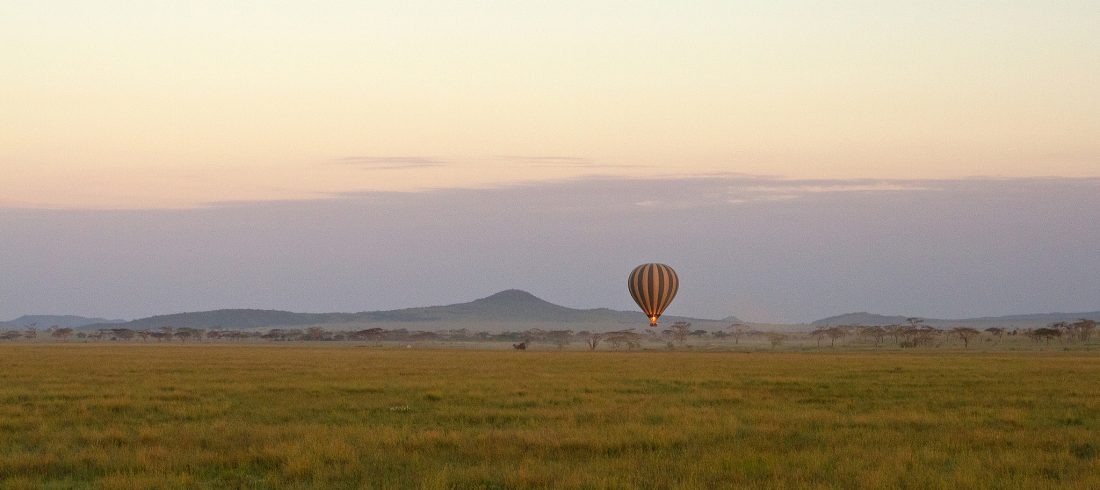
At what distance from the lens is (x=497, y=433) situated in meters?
17.7

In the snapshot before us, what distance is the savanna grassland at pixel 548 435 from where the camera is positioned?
13305 mm

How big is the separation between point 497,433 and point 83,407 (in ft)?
32.9

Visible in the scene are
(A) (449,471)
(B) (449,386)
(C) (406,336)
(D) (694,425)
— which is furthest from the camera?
(C) (406,336)

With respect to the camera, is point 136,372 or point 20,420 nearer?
point 20,420

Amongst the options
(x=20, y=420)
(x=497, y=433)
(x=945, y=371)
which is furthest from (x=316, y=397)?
(x=945, y=371)

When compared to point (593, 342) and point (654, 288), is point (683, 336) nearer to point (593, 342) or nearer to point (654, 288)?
point (593, 342)

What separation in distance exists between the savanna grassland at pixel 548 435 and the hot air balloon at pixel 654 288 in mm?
34321

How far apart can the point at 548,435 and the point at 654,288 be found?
48947mm

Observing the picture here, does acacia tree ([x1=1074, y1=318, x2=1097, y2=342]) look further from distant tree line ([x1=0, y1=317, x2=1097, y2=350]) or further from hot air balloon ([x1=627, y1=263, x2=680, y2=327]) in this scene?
→ hot air balloon ([x1=627, y1=263, x2=680, y2=327])

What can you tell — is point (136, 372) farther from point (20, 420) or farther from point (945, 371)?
point (945, 371)

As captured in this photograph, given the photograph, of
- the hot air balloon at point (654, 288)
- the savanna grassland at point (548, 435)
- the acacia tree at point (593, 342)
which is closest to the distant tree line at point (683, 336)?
the acacia tree at point (593, 342)

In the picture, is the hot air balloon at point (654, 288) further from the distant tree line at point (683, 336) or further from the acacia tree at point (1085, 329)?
the acacia tree at point (1085, 329)

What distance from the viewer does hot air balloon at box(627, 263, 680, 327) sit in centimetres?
6581

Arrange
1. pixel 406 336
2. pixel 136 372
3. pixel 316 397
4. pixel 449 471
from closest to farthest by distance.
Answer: pixel 449 471 → pixel 316 397 → pixel 136 372 → pixel 406 336
